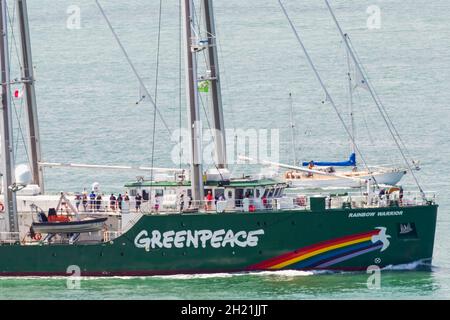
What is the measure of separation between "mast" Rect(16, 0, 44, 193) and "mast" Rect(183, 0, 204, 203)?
24.5ft

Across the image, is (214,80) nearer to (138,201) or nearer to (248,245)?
(138,201)

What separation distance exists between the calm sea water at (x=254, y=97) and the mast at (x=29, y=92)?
634 centimetres

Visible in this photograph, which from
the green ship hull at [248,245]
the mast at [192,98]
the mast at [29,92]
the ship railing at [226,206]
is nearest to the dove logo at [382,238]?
the green ship hull at [248,245]

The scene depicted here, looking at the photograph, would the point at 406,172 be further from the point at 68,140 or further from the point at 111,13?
the point at 111,13

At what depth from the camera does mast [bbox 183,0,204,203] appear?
72875 millimetres

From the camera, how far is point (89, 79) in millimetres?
128500

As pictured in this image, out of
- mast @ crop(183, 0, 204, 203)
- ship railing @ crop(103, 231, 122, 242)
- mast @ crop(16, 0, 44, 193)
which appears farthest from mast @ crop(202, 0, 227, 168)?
mast @ crop(16, 0, 44, 193)

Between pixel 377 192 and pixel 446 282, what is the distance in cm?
581

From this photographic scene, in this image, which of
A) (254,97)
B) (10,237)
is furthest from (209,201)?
(254,97)

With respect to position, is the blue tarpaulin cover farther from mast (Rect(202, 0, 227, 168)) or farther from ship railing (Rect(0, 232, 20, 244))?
ship railing (Rect(0, 232, 20, 244))

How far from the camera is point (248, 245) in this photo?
238ft

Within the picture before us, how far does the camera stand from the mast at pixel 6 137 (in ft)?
241

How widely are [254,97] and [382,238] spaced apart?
4855 cm
